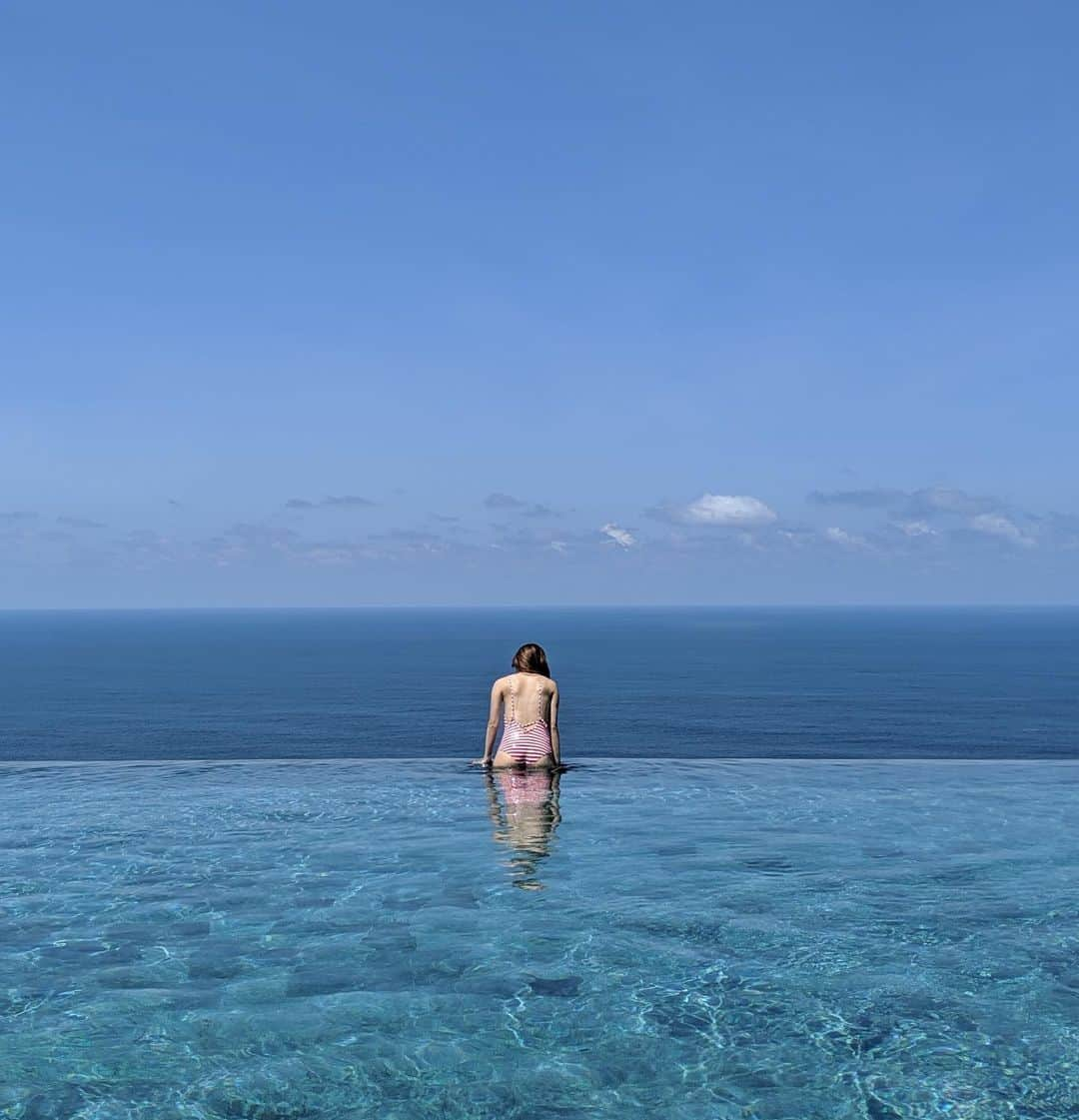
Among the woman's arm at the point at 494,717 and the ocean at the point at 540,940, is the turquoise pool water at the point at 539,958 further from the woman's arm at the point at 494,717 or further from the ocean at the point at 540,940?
the woman's arm at the point at 494,717

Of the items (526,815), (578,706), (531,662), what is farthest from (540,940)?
(578,706)

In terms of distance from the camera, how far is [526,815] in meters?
12.5

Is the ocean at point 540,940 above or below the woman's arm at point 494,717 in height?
below

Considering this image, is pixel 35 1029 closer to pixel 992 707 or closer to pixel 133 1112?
pixel 133 1112

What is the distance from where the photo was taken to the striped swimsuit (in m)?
14.4

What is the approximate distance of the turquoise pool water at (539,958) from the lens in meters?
5.92

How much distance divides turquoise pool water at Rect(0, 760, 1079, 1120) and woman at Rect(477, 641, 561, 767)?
113 centimetres

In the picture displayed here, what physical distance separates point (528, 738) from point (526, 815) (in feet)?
7.31

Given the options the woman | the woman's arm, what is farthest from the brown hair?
the woman's arm

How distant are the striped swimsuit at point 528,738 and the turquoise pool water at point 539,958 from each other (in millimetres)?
1126

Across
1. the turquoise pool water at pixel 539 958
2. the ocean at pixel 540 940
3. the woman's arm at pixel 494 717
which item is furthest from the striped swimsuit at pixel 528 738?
the turquoise pool water at pixel 539 958

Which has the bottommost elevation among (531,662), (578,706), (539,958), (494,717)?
(578,706)

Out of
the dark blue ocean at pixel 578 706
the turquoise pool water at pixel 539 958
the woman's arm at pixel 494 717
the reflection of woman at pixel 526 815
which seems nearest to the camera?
the turquoise pool water at pixel 539 958

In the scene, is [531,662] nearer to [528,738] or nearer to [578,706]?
[528,738]
